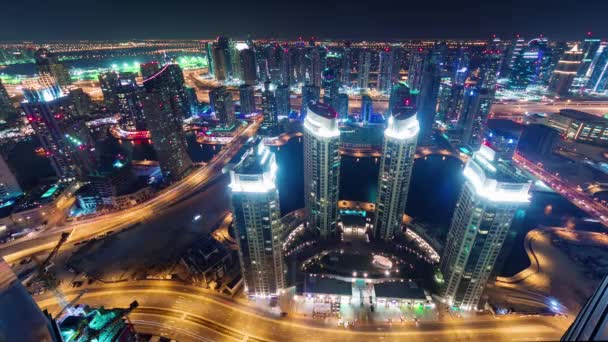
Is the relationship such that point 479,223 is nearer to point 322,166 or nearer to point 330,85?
point 322,166

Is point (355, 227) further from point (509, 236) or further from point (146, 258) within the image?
point (146, 258)

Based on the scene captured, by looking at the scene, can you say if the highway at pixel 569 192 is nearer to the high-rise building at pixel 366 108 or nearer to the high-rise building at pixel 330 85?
the high-rise building at pixel 366 108

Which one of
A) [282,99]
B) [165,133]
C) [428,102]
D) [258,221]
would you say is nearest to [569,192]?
[428,102]

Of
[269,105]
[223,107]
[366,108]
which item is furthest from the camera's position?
[366,108]

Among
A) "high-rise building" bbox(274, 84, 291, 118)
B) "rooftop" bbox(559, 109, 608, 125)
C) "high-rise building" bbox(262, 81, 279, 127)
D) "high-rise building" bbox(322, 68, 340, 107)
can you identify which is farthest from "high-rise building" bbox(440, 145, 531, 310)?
"rooftop" bbox(559, 109, 608, 125)

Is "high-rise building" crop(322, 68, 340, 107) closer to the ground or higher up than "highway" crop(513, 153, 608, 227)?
higher up

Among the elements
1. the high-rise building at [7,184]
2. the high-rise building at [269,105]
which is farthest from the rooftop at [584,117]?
the high-rise building at [7,184]

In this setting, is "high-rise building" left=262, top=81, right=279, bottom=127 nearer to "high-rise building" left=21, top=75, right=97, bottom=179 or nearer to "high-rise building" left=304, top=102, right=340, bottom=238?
"high-rise building" left=21, top=75, right=97, bottom=179
